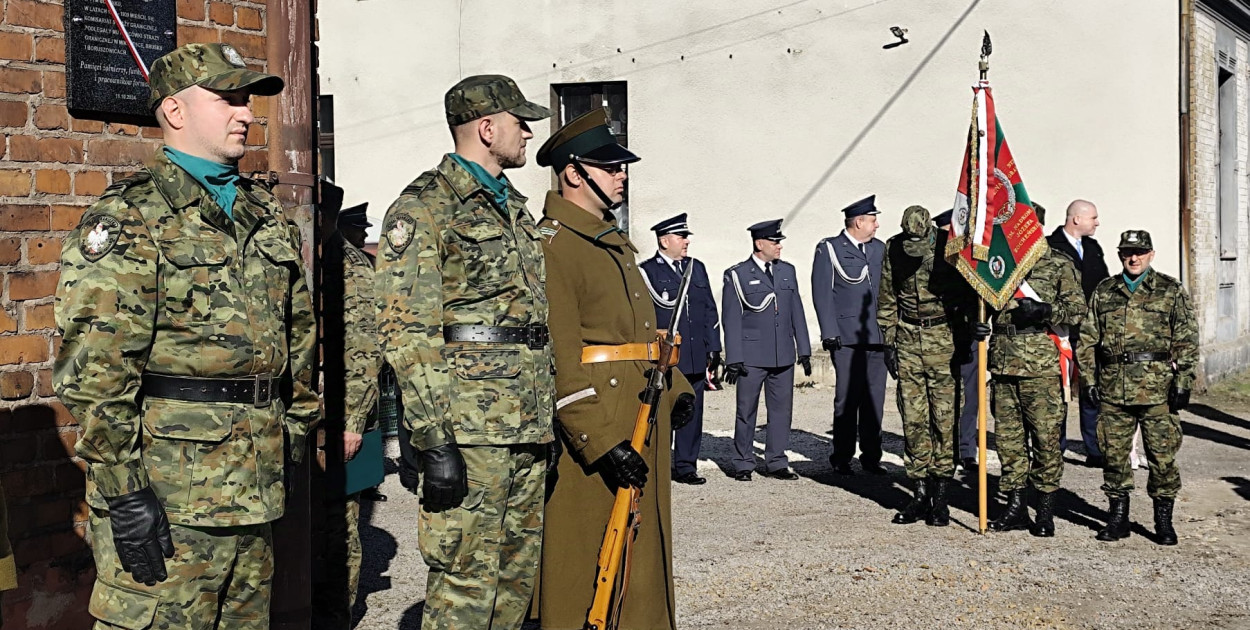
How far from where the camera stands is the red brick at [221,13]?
4648 mm

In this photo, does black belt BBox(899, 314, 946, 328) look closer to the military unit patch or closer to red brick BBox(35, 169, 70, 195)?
red brick BBox(35, 169, 70, 195)

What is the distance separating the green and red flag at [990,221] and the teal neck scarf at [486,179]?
4276mm

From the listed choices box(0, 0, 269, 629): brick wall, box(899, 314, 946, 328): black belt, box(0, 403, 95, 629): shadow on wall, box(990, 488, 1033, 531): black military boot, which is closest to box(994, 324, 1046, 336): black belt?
box(899, 314, 946, 328): black belt

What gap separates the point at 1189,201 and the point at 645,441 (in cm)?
1206

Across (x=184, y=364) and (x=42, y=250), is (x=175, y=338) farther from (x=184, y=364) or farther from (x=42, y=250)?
(x=42, y=250)

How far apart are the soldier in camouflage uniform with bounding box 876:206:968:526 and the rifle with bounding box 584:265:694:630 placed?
4031 mm

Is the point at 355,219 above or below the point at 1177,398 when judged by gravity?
above

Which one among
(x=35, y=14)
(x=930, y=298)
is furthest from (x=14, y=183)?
(x=930, y=298)

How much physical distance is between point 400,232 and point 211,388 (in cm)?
86

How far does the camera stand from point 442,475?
3.69 m

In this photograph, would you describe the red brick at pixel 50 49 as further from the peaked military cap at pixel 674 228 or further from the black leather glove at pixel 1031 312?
the peaked military cap at pixel 674 228

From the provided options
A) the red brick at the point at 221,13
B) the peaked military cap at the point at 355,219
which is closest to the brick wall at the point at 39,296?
the red brick at the point at 221,13

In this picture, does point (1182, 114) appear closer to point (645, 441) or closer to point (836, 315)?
point (836, 315)

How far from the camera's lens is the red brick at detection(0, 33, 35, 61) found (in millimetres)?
4000
